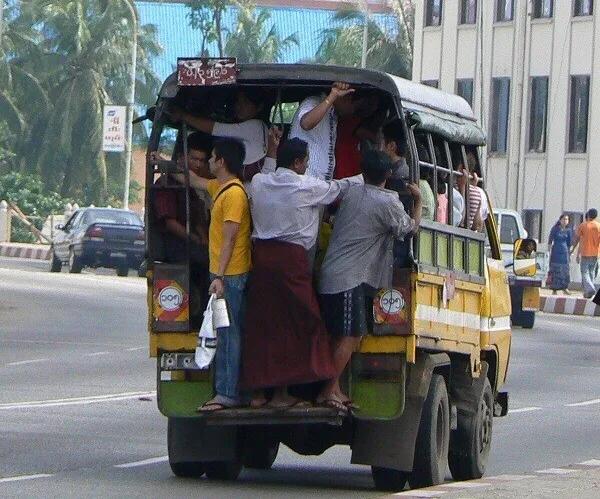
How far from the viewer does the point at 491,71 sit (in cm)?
5756

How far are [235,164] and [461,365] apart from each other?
7.38ft

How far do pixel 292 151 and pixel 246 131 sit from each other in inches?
26.9

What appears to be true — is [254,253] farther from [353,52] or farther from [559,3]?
[353,52]

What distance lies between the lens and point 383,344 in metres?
11.4

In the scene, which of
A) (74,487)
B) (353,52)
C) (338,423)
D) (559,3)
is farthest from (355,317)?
(353,52)

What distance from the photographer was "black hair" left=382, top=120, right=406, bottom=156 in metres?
11.7

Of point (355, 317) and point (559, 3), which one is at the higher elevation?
point (559, 3)

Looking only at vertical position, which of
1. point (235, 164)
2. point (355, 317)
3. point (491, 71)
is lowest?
point (355, 317)

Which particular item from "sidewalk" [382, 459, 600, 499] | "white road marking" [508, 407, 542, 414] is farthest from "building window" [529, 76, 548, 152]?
"sidewalk" [382, 459, 600, 499]

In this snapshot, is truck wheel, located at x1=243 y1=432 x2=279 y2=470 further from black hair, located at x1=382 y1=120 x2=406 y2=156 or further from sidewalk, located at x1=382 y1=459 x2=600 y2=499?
black hair, located at x1=382 y1=120 x2=406 y2=156

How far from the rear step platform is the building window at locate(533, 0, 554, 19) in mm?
45628

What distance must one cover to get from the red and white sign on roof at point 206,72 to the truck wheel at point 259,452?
87.5 inches

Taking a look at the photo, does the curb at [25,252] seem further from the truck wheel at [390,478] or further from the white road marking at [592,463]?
the truck wheel at [390,478]

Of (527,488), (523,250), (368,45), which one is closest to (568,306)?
(523,250)
